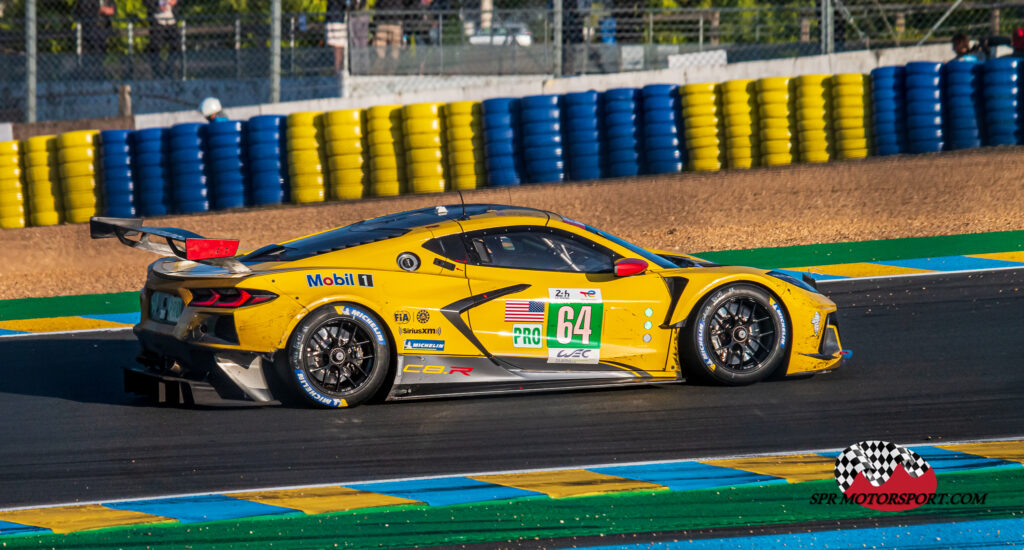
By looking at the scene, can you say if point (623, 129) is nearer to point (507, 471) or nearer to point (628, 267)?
point (628, 267)

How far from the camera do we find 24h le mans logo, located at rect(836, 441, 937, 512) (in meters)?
5.91

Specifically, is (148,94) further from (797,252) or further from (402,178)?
(797,252)

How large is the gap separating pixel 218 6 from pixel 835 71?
9.37 m

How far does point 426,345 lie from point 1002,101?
10.1 meters

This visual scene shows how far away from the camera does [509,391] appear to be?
7.82 metres

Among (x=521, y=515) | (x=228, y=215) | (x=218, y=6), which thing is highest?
(x=218, y=6)

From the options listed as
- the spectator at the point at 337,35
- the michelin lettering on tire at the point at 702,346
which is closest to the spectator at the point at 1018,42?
the spectator at the point at 337,35

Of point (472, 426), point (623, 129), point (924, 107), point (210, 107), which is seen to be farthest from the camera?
point (210, 107)

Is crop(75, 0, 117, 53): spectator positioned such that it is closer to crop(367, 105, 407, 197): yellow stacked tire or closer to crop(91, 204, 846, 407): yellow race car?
crop(367, 105, 407, 197): yellow stacked tire

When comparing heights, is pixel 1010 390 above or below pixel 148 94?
below

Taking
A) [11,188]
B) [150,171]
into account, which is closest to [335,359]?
[150,171]

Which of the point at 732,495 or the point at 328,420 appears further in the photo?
the point at 328,420

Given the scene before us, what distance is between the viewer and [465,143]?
15836 millimetres

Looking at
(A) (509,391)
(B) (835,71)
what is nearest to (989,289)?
(A) (509,391)
